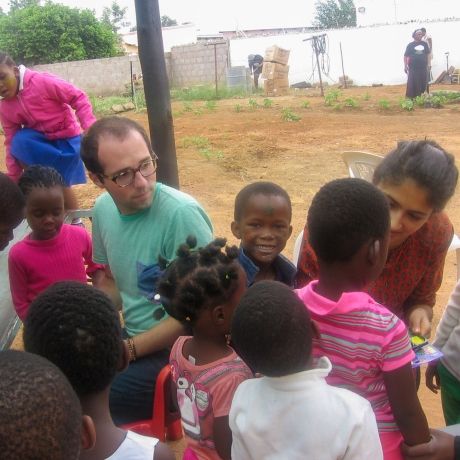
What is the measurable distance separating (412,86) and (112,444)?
16931 mm

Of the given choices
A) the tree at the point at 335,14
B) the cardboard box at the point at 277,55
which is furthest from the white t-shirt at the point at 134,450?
the tree at the point at 335,14

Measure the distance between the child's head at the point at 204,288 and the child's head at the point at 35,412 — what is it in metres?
0.75

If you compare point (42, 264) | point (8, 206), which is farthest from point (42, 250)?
point (8, 206)

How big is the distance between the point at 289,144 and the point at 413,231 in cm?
903

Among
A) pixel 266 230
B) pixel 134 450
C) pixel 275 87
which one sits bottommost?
pixel 134 450

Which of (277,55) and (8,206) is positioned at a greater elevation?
(277,55)

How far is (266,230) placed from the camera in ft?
8.08

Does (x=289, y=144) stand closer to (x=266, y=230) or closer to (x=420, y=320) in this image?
(x=266, y=230)

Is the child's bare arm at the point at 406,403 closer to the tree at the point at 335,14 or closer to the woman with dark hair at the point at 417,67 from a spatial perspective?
the woman with dark hair at the point at 417,67

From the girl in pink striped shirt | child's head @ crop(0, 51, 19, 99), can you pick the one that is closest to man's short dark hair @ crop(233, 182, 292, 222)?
the girl in pink striped shirt

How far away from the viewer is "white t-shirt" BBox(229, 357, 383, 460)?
1.35 m

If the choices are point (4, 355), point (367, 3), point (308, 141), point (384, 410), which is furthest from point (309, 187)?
point (367, 3)

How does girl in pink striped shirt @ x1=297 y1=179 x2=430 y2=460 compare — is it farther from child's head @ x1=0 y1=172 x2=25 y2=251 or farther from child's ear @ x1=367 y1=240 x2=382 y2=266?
child's head @ x1=0 y1=172 x2=25 y2=251

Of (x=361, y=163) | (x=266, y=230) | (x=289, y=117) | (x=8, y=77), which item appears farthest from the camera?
(x=289, y=117)
